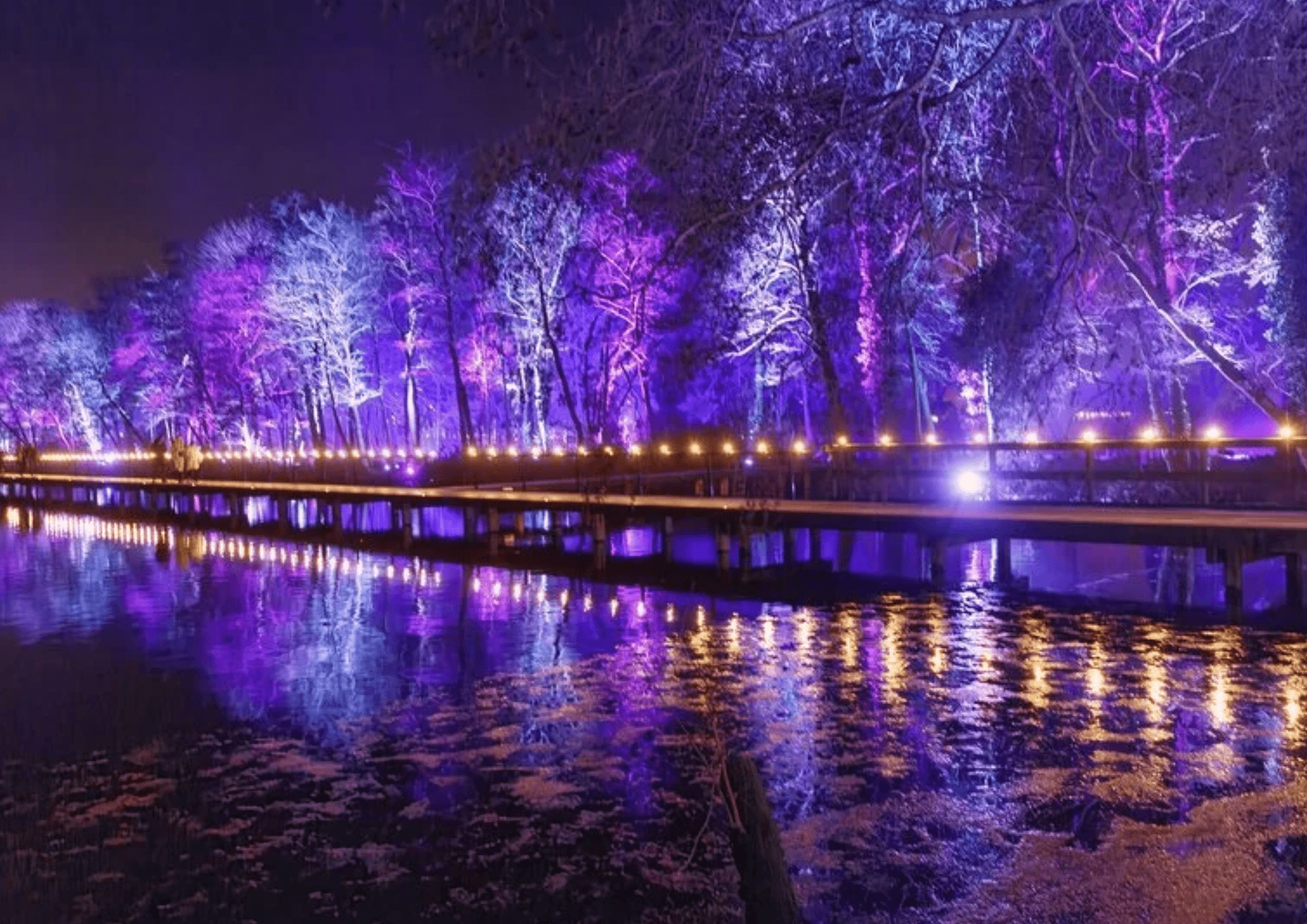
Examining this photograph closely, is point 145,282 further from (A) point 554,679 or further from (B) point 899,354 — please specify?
(A) point 554,679

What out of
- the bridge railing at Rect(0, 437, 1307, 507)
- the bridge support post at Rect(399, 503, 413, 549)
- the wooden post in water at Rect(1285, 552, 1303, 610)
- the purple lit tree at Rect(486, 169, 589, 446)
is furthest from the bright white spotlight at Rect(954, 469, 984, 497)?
the purple lit tree at Rect(486, 169, 589, 446)

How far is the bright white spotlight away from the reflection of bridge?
49mm

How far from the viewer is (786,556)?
21.5 meters

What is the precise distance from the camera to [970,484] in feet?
80.1

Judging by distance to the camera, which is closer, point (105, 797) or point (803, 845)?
point (803, 845)

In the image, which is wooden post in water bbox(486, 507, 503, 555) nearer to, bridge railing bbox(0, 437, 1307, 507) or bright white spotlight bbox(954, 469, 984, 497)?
bridge railing bbox(0, 437, 1307, 507)

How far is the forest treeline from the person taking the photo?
683 cm

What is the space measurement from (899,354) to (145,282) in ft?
140

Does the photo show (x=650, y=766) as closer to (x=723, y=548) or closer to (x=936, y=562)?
(x=936, y=562)

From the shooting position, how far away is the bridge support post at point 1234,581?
15242mm

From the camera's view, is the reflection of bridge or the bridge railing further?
the bridge railing

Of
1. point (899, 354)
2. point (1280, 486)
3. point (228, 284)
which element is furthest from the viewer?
point (228, 284)

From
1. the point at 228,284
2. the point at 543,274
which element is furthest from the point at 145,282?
the point at 543,274

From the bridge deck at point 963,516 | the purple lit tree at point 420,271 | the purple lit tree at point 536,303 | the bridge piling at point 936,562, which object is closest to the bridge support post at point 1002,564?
the bridge deck at point 963,516
